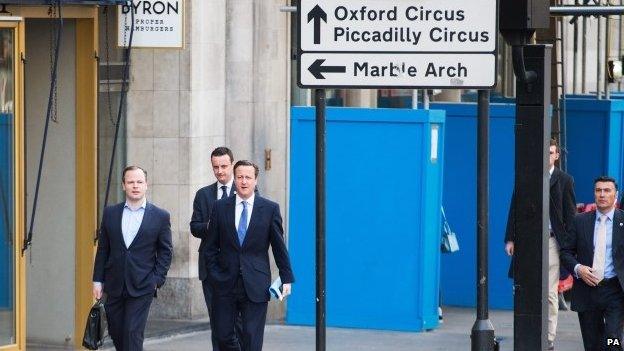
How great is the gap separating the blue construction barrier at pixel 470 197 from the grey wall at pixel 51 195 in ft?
16.5

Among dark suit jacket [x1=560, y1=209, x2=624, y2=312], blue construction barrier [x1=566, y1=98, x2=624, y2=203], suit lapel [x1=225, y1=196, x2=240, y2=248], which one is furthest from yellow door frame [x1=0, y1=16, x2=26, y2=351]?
blue construction barrier [x1=566, y1=98, x2=624, y2=203]

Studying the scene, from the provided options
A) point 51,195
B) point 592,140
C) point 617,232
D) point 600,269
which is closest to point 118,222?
point 51,195

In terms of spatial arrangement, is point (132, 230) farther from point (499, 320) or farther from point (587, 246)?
point (499, 320)

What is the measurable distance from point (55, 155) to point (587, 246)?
4.67 m

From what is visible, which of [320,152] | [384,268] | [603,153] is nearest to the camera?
[320,152]

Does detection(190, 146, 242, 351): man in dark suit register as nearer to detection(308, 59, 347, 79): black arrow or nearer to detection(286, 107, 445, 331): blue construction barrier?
detection(286, 107, 445, 331): blue construction barrier

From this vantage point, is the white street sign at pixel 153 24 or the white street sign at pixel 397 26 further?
the white street sign at pixel 153 24

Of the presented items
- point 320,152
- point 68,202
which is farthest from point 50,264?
point 320,152

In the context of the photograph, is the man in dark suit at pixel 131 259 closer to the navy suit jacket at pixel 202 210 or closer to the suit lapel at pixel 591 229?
the navy suit jacket at pixel 202 210

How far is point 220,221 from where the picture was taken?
37.8 feet

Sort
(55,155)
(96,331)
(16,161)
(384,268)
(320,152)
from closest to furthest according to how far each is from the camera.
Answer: (320,152)
(96,331)
(16,161)
(55,155)
(384,268)

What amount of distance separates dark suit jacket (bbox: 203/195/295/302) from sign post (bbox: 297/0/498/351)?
10.7 feet

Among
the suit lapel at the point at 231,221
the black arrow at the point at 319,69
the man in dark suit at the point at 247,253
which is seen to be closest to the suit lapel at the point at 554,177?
the man in dark suit at the point at 247,253

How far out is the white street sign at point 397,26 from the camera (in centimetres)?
822
